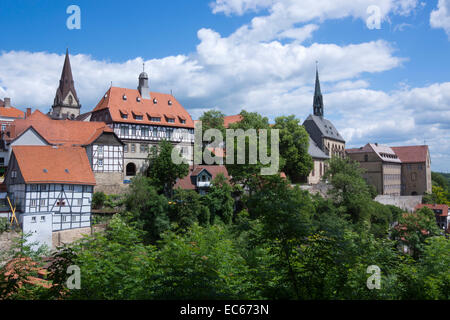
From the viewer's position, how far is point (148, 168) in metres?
36.8

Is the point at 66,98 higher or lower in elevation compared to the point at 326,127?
higher

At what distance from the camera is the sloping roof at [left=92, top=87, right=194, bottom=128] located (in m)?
37.3

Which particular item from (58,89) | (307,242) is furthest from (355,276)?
(58,89)

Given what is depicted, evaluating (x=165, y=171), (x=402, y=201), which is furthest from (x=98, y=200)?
(x=402, y=201)

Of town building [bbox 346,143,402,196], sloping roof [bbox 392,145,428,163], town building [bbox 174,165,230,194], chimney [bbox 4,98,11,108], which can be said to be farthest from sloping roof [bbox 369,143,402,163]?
chimney [bbox 4,98,11,108]

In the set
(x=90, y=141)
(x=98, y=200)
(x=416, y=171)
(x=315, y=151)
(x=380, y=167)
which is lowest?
(x=98, y=200)

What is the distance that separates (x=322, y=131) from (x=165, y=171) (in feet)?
131

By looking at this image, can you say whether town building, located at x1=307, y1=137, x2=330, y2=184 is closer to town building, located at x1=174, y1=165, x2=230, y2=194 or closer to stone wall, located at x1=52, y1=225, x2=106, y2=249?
town building, located at x1=174, y1=165, x2=230, y2=194

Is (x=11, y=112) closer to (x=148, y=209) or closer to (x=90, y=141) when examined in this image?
(x=90, y=141)

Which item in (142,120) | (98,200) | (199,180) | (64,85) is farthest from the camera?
(64,85)

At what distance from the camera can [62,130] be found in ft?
109

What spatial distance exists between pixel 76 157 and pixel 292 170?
26886mm

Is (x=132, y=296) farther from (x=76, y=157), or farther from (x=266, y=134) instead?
(x=266, y=134)

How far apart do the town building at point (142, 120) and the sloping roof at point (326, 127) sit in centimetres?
3187
